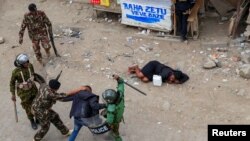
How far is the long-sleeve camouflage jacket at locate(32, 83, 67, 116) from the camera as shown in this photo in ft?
25.4

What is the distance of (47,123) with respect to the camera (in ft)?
26.8

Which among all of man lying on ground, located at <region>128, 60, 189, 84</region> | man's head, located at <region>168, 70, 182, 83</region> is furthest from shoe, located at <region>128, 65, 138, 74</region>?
man's head, located at <region>168, 70, 182, 83</region>

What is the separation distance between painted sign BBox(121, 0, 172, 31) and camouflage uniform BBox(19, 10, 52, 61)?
2.16 meters

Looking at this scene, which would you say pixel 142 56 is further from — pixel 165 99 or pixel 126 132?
pixel 126 132

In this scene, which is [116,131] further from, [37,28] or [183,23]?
[183,23]

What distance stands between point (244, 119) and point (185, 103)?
3.74 ft

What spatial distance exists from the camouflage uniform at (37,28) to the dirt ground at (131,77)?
1.48ft

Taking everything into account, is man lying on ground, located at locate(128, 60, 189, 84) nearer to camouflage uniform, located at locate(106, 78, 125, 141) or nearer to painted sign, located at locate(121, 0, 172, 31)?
painted sign, located at locate(121, 0, 172, 31)

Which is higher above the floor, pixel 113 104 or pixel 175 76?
pixel 113 104

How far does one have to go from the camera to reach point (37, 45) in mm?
10609

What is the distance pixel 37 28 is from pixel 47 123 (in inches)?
112

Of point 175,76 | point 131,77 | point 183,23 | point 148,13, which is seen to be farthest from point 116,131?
point 148,13

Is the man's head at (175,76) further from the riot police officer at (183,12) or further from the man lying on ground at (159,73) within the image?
the riot police officer at (183,12)

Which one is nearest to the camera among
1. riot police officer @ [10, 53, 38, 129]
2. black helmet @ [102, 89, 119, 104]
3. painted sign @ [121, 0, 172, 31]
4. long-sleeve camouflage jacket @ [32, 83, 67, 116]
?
black helmet @ [102, 89, 119, 104]
